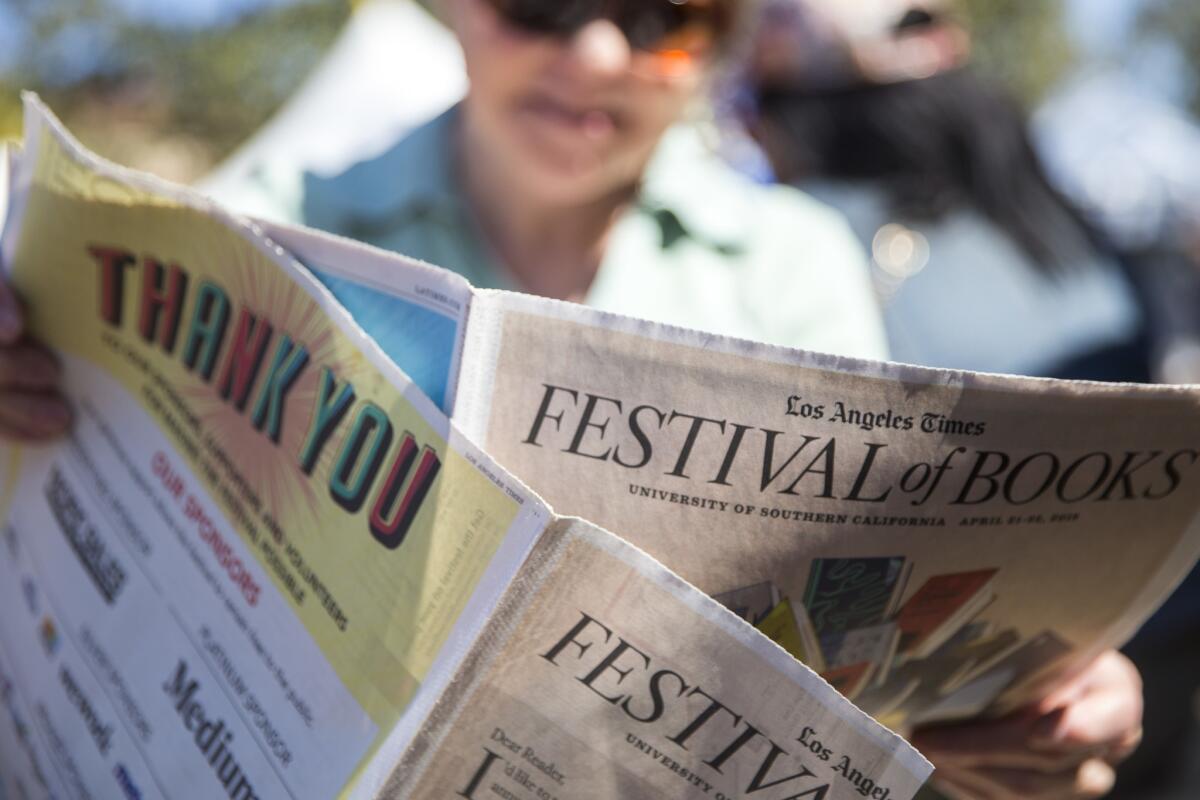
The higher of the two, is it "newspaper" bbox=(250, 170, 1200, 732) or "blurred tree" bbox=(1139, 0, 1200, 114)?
"blurred tree" bbox=(1139, 0, 1200, 114)

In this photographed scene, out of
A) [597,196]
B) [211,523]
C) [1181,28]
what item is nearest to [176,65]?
[597,196]

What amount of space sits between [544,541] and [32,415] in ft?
1.63

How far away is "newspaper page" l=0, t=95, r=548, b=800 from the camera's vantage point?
550 millimetres

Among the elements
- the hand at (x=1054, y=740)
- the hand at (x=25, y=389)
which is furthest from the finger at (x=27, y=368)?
the hand at (x=1054, y=740)

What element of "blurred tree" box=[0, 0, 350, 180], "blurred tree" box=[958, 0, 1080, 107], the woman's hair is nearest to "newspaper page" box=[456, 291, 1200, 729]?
the woman's hair

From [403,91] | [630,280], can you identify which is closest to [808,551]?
[630,280]

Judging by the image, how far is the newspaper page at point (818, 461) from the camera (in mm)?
545

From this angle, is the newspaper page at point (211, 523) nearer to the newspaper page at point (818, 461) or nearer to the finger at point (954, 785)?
the newspaper page at point (818, 461)

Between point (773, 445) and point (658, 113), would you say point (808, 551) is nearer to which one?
point (773, 445)

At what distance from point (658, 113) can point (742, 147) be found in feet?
4.68

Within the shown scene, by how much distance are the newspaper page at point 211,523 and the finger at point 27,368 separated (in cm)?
1

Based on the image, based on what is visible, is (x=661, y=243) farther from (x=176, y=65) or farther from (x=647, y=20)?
(x=176, y=65)

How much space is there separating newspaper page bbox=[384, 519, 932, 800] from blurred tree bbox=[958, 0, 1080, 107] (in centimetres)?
1354

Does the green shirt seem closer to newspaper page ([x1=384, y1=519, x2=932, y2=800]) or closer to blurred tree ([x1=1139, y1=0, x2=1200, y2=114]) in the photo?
newspaper page ([x1=384, y1=519, x2=932, y2=800])
